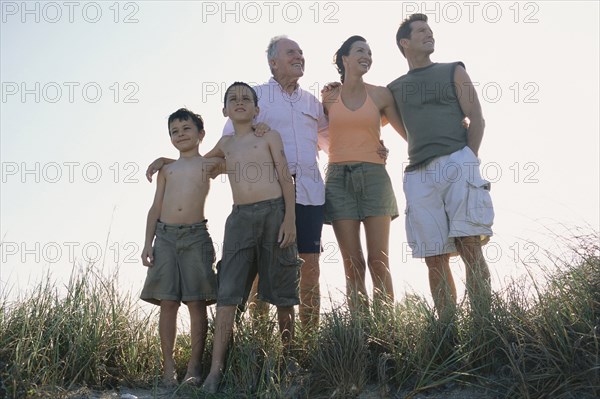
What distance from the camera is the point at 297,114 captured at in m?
5.45

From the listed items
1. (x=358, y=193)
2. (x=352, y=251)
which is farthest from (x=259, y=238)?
(x=358, y=193)

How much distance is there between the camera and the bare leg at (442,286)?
455 centimetres

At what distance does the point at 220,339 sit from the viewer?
4.71m

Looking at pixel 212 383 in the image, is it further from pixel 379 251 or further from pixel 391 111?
pixel 391 111

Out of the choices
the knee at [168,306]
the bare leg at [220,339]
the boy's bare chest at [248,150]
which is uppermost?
the boy's bare chest at [248,150]

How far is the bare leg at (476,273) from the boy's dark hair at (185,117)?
2030 millimetres

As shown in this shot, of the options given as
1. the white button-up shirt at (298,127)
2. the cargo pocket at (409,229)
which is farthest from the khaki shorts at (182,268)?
the cargo pocket at (409,229)

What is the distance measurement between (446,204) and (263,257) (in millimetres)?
1359

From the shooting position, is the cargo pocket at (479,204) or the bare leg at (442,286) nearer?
the bare leg at (442,286)

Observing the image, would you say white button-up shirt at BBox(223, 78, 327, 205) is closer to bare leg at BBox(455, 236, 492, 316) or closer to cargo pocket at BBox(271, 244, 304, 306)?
cargo pocket at BBox(271, 244, 304, 306)

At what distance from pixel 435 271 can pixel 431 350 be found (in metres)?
0.88

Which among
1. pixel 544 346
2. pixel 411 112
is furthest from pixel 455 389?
pixel 411 112

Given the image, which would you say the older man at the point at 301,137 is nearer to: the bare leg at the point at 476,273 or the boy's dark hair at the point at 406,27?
the boy's dark hair at the point at 406,27

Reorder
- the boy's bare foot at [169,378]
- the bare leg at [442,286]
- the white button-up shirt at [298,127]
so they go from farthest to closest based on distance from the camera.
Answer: the white button-up shirt at [298,127], the boy's bare foot at [169,378], the bare leg at [442,286]
